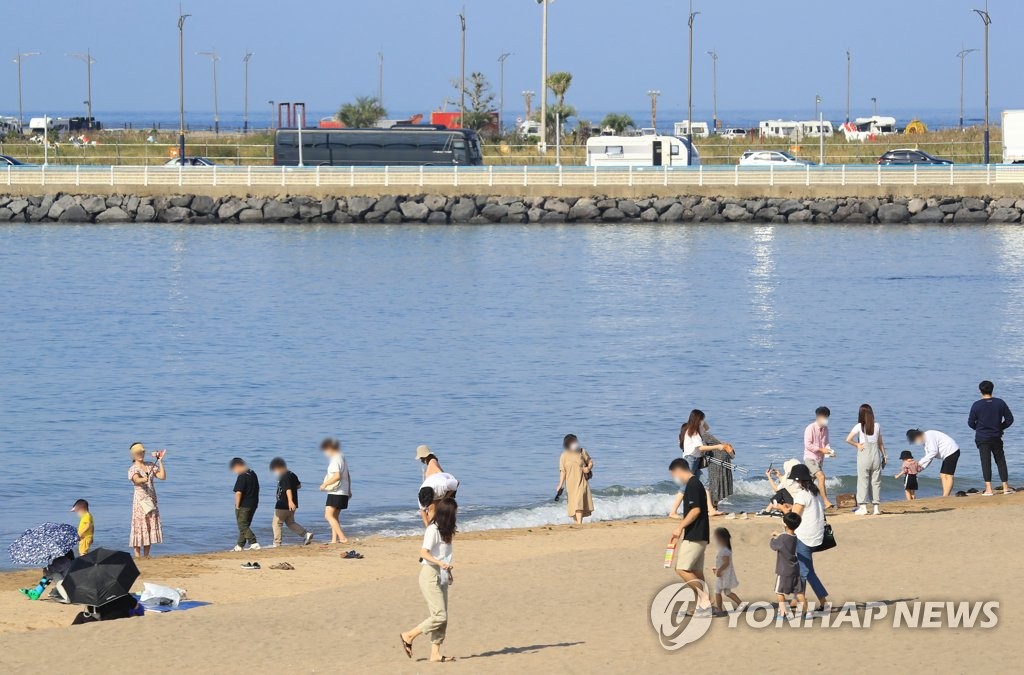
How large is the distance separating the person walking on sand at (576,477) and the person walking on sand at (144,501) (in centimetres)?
471

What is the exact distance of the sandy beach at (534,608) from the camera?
12375 millimetres

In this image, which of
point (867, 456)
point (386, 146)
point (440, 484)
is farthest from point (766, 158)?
point (440, 484)

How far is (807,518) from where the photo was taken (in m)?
12.8

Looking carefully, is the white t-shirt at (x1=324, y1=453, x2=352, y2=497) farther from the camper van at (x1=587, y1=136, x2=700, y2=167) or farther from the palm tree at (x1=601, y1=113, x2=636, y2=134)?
the palm tree at (x1=601, y1=113, x2=636, y2=134)

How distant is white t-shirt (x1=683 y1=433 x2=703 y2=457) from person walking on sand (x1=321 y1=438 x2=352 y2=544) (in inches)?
156

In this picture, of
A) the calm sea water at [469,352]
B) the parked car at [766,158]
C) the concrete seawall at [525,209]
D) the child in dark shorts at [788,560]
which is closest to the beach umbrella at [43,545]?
the calm sea water at [469,352]

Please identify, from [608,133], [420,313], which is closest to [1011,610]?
[420,313]

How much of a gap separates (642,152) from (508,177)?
24.2 ft

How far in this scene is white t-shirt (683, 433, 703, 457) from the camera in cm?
1736

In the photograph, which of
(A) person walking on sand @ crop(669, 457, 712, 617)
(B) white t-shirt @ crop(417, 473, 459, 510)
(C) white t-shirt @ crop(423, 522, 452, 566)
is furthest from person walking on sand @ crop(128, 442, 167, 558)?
(A) person walking on sand @ crop(669, 457, 712, 617)

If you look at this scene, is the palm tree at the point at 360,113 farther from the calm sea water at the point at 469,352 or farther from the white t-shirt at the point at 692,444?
the white t-shirt at the point at 692,444

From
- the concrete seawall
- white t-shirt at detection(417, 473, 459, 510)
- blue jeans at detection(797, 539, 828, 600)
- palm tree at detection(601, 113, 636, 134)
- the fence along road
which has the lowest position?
blue jeans at detection(797, 539, 828, 600)

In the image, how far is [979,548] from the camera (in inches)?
626

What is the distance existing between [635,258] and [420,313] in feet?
39.6
